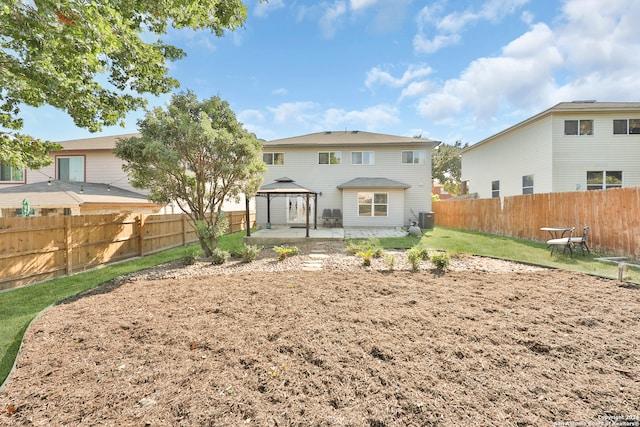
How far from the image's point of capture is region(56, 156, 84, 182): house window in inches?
551

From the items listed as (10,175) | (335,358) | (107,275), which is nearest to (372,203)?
(107,275)

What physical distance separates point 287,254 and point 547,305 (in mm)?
6505

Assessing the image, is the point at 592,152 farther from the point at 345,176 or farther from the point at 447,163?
the point at 447,163

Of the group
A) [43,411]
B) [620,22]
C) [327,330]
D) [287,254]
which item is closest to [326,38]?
[287,254]

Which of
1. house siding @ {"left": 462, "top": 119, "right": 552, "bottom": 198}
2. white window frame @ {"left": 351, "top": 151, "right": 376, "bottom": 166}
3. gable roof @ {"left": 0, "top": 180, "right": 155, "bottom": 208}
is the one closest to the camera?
gable roof @ {"left": 0, "top": 180, "right": 155, "bottom": 208}

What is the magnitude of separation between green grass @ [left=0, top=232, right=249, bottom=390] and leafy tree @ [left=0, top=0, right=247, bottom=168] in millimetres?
3082

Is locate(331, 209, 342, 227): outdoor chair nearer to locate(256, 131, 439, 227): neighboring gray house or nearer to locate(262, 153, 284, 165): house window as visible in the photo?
locate(256, 131, 439, 227): neighboring gray house

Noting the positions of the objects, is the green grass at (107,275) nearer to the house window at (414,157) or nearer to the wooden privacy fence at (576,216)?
the wooden privacy fence at (576,216)

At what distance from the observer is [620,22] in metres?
9.22

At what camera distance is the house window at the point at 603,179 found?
13.6m

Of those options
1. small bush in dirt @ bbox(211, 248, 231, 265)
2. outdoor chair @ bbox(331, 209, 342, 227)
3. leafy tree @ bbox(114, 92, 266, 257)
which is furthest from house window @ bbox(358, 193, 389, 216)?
small bush in dirt @ bbox(211, 248, 231, 265)

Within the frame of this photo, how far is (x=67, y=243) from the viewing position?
22.9ft

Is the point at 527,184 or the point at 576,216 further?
the point at 527,184

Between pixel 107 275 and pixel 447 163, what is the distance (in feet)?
134
